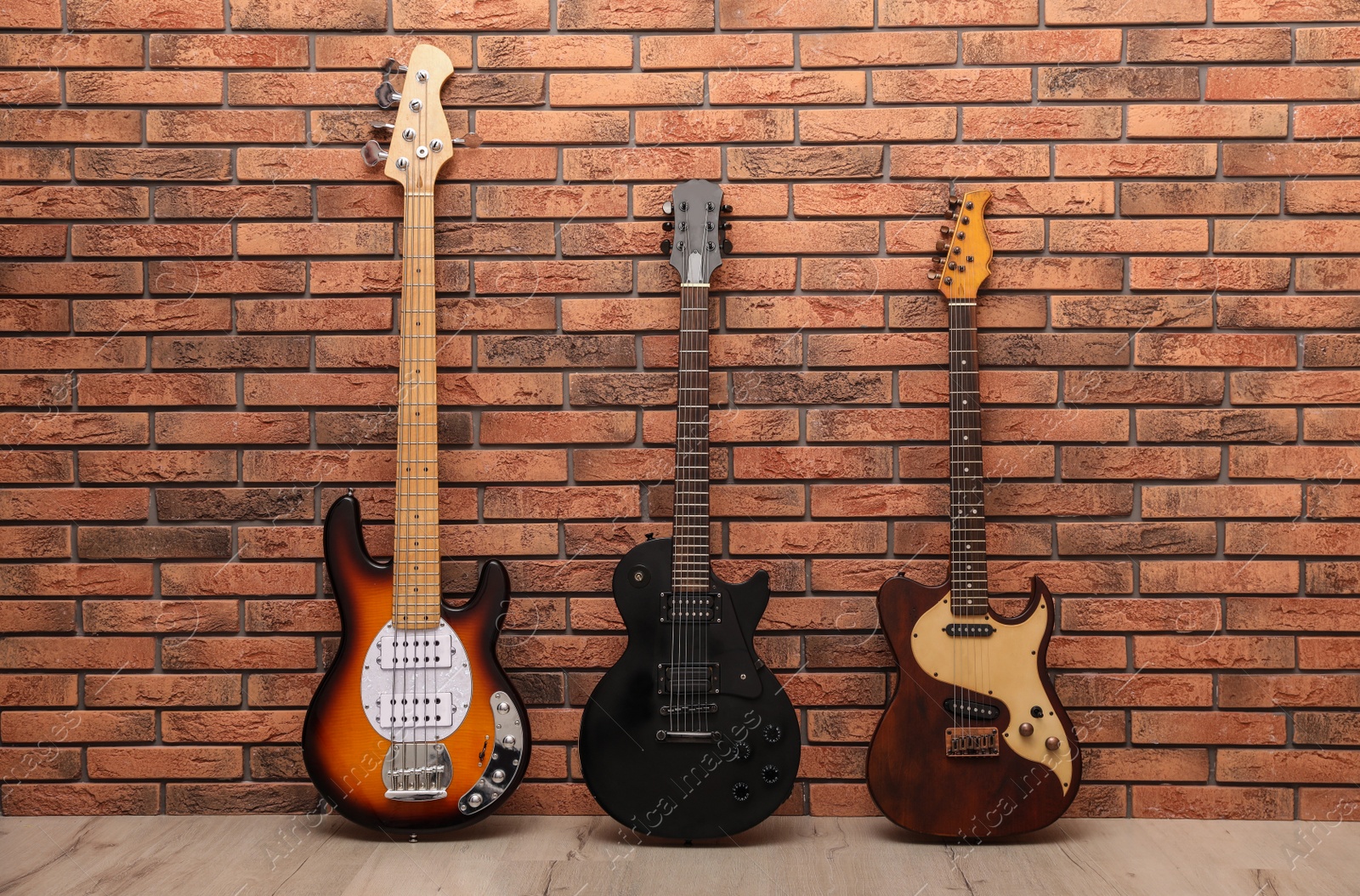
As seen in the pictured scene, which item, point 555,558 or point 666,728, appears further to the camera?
point 555,558

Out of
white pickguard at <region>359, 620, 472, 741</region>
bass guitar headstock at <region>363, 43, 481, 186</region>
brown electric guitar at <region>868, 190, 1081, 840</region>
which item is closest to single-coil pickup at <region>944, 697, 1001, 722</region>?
brown electric guitar at <region>868, 190, 1081, 840</region>

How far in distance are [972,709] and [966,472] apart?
47 centimetres

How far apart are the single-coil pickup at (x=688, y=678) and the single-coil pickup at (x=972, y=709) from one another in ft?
1.52

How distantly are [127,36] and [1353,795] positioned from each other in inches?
121

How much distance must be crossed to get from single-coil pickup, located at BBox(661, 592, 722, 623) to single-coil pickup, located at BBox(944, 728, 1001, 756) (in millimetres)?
513

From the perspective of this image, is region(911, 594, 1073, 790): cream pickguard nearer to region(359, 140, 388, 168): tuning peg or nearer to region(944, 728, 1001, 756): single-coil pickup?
region(944, 728, 1001, 756): single-coil pickup

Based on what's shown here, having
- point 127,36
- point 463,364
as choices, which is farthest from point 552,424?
point 127,36

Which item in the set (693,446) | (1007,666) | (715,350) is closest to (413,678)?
(693,446)

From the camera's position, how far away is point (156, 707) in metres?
1.93

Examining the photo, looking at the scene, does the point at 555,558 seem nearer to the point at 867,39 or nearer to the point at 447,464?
the point at 447,464

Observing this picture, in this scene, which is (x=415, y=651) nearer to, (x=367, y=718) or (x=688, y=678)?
(x=367, y=718)

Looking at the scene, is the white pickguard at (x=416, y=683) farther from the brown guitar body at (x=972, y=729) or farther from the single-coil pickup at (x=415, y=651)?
the brown guitar body at (x=972, y=729)

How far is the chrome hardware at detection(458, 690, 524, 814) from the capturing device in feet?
5.73

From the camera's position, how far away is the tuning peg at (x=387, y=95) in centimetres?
185
